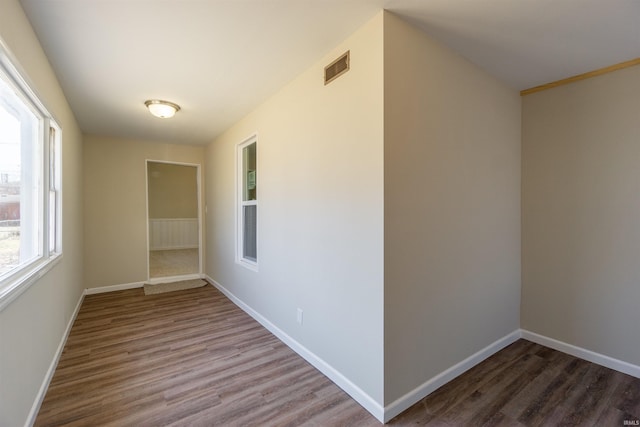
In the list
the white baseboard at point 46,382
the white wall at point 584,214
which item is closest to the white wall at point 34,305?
the white baseboard at point 46,382

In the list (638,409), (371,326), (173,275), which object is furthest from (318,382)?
(173,275)

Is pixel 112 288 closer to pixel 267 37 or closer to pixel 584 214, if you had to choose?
pixel 267 37

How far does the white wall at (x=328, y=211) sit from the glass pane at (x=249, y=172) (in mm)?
387

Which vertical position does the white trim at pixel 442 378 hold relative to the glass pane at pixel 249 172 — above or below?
below

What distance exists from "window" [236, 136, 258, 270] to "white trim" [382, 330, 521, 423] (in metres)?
2.14

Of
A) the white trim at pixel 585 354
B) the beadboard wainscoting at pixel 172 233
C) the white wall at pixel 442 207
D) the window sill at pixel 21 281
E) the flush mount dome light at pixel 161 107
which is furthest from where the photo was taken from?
the beadboard wainscoting at pixel 172 233

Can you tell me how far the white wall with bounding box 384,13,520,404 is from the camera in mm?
1761

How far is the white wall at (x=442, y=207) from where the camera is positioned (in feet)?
5.78

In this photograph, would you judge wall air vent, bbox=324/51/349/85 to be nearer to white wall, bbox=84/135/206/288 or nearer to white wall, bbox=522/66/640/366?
white wall, bbox=522/66/640/366

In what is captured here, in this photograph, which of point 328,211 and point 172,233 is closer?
point 328,211

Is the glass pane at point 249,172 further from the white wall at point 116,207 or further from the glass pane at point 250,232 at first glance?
the white wall at point 116,207

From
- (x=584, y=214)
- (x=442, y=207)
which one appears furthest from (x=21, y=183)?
(x=584, y=214)

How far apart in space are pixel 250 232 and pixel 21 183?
2141mm

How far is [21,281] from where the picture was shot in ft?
5.09
